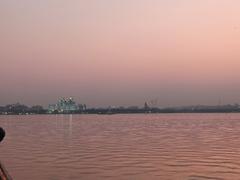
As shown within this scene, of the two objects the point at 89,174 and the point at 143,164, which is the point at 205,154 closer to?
the point at 143,164

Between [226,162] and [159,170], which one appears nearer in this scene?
[159,170]

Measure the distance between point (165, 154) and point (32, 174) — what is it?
13780mm

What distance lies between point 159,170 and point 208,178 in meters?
4.39

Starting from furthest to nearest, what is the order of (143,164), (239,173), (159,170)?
(143,164) < (159,170) < (239,173)

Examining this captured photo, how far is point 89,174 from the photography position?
27.2 m

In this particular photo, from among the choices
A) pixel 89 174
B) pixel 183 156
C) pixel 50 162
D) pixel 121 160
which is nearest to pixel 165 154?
pixel 183 156

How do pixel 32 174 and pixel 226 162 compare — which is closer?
pixel 32 174

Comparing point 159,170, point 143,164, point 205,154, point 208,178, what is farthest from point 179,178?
point 205,154

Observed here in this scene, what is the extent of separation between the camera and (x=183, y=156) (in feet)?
120

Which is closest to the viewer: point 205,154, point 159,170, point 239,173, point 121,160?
point 239,173

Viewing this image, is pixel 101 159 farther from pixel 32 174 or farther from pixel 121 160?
pixel 32 174

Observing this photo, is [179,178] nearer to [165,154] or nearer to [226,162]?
[226,162]

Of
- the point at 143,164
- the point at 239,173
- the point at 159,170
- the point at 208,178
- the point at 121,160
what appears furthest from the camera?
the point at 121,160

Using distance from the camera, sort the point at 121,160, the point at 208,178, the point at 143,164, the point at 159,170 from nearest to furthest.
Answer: the point at 208,178 < the point at 159,170 < the point at 143,164 < the point at 121,160
